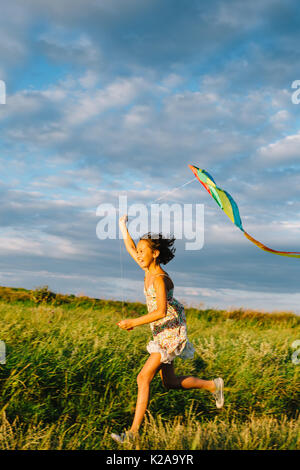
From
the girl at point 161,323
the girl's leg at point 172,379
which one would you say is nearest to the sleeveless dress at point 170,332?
the girl at point 161,323

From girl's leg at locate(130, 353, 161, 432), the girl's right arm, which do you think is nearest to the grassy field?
girl's leg at locate(130, 353, 161, 432)

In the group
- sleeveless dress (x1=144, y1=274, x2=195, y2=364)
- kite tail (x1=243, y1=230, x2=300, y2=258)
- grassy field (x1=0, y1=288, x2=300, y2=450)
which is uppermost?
kite tail (x1=243, y1=230, x2=300, y2=258)

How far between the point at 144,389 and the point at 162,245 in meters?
1.41

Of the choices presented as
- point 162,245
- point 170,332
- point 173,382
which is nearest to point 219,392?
point 173,382

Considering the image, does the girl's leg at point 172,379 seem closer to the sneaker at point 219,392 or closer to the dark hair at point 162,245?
the sneaker at point 219,392

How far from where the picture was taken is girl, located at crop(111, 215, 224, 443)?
4.28 meters

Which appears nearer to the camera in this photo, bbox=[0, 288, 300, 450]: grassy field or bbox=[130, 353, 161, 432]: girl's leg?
bbox=[0, 288, 300, 450]: grassy field

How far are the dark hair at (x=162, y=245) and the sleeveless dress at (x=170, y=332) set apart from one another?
37cm

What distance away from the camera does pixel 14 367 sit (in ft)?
16.6

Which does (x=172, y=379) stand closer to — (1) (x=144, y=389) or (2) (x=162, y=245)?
(1) (x=144, y=389)

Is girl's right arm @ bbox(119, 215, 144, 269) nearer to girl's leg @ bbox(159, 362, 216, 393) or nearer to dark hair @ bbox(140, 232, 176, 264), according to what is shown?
dark hair @ bbox(140, 232, 176, 264)

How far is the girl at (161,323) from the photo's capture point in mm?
4277
